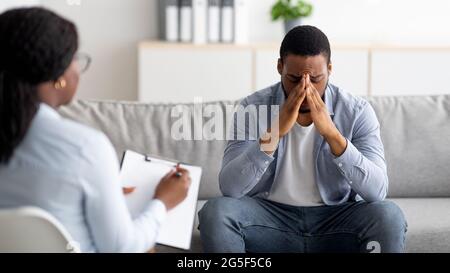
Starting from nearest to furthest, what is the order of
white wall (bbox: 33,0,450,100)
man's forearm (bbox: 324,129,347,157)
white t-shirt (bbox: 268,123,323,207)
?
man's forearm (bbox: 324,129,347,157) < white t-shirt (bbox: 268,123,323,207) < white wall (bbox: 33,0,450,100)

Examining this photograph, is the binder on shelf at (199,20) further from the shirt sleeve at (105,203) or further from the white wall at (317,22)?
the shirt sleeve at (105,203)

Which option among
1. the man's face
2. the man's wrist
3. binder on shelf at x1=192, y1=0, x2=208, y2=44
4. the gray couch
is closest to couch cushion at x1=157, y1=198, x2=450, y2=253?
the gray couch

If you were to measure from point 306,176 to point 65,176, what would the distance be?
0.97 metres

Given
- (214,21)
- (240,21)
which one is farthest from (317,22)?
(214,21)

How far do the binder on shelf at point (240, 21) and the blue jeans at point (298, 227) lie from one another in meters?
2.23

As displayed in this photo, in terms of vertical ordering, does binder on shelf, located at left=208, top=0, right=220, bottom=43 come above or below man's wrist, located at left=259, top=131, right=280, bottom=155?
A: above

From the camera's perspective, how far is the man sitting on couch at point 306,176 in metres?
2.06

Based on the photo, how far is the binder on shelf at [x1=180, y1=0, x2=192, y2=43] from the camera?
4281 mm

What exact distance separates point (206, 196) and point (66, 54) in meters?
1.24

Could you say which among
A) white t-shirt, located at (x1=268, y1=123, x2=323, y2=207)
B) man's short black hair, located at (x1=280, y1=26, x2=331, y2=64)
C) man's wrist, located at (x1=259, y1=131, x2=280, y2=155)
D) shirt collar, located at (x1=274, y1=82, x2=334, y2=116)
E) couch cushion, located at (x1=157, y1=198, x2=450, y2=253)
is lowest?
couch cushion, located at (x1=157, y1=198, x2=450, y2=253)

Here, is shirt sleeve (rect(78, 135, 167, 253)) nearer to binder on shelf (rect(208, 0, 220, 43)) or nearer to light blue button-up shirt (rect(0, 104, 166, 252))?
light blue button-up shirt (rect(0, 104, 166, 252))

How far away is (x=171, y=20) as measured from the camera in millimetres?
4328

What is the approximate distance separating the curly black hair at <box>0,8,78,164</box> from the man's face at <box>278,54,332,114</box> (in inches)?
A: 34.3

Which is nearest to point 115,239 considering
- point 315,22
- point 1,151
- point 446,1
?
point 1,151
